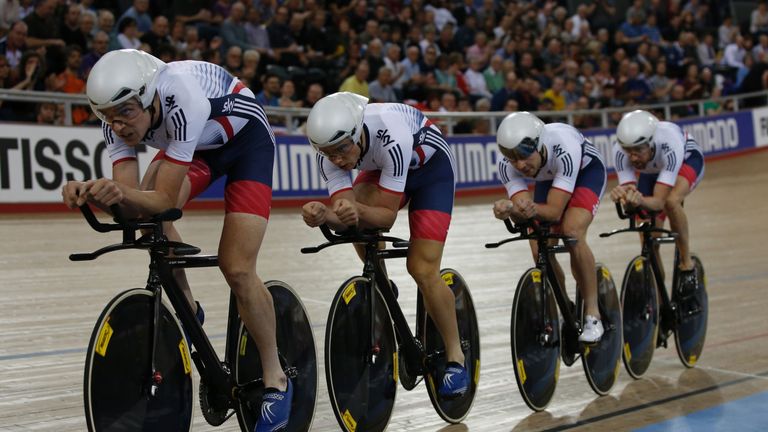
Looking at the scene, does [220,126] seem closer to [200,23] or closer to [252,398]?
[252,398]

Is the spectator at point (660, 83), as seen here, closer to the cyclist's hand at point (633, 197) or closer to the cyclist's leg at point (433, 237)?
the cyclist's hand at point (633, 197)

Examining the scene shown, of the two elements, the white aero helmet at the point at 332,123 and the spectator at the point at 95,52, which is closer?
the white aero helmet at the point at 332,123

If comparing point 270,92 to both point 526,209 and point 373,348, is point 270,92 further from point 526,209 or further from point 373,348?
point 373,348

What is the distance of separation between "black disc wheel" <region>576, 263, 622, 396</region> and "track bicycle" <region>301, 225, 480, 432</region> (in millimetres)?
819

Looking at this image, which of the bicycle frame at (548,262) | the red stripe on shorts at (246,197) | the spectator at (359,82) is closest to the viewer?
the red stripe on shorts at (246,197)

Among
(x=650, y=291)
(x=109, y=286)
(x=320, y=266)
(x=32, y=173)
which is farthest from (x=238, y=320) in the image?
(x=32, y=173)

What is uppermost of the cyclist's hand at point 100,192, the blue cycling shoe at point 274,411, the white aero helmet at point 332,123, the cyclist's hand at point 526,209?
the white aero helmet at point 332,123

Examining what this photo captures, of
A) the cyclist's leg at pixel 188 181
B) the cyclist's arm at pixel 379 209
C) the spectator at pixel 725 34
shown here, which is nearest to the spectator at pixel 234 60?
the cyclist's arm at pixel 379 209

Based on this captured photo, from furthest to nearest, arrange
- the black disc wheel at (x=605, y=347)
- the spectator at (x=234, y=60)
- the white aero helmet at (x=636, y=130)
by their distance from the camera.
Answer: the spectator at (x=234, y=60) < the white aero helmet at (x=636, y=130) < the black disc wheel at (x=605, y=347)

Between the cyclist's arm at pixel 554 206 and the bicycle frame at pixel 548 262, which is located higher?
the cyclist's arm at pixel 554 206

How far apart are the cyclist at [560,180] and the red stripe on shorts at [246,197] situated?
55.7 inches

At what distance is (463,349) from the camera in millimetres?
4070

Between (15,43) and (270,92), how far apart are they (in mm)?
2641

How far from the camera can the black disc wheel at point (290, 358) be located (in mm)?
3242
